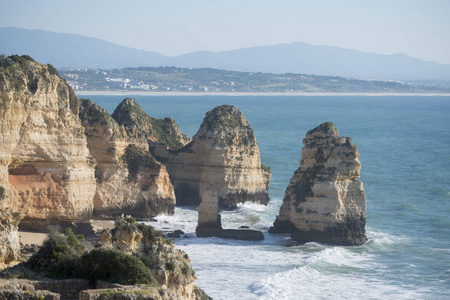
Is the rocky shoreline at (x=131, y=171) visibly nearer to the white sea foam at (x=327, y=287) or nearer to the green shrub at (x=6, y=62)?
the green shrub at (x=6, y=62)

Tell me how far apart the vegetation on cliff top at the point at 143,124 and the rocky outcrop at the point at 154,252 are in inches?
1378

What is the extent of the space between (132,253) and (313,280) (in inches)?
792

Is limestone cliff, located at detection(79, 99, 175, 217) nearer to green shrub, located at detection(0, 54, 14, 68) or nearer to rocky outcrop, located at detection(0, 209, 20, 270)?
green shrub, located at detection(0, 54, 14, 68)

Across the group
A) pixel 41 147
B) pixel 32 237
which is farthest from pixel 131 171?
pixel 32 237

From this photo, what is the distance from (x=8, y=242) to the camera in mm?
27438

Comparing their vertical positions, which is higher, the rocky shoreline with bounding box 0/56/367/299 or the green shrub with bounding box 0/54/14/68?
the green shrub with bounding box 0/54/14/68

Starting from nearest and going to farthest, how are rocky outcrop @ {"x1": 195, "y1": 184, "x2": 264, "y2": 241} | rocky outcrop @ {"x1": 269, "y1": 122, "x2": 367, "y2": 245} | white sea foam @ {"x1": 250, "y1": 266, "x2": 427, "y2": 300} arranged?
white sea foam @ {"x1": 250, "y1": 266, "x2": 427, "y2": 300} → rocky outcrop @ {"x1": 269, "y1": 122, "x2": 367, "y2": 245} → rocky outcrop @ {"x1": 195, "y1": 184, "x2": 264, "y2": 241}

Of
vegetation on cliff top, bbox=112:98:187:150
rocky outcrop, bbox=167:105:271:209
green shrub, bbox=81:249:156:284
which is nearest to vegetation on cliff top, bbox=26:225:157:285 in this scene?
green shrub, bbox=81:249:156:284

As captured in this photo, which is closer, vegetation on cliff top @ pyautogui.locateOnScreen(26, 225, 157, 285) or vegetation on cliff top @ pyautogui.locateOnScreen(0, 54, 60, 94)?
vegetation on cliff top @ pyautogui.locateOnScreen(26, 225, 157, 285)

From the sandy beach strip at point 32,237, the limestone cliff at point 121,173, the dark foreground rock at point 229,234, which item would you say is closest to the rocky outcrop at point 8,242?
the sandy beach strip at point 32,237

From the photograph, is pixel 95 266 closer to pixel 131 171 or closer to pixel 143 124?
pixel 131 171

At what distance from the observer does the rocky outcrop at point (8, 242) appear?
88.0ft

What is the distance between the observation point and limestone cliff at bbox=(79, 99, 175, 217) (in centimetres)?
5306

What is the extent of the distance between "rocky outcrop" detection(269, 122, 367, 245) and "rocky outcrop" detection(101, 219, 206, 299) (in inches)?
1026
